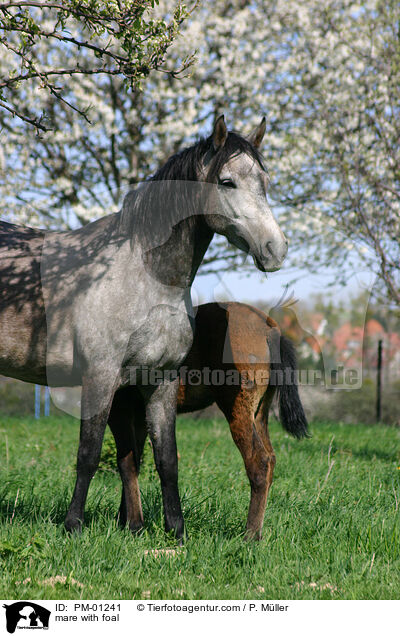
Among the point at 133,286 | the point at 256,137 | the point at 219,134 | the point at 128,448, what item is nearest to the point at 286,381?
the point at 128,448

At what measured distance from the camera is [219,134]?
369cm

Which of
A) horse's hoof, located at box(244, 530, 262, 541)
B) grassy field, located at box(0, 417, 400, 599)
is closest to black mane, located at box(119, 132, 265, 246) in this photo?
grassy field, located at box(0, 417, 400, 599)

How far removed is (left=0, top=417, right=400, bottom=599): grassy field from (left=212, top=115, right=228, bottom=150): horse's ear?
2588 millimetres

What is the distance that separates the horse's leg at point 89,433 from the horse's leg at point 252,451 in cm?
112

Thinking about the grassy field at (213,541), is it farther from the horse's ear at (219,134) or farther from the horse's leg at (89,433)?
the horse's ear at (219,134)

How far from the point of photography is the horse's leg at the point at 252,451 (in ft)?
14.3

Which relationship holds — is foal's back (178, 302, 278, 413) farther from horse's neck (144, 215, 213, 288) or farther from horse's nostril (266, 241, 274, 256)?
horse's nostril (266, 241, 274, 256)

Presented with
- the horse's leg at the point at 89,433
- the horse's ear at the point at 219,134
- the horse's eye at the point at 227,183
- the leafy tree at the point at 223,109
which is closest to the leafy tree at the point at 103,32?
the horse's ear at the point at 219,134

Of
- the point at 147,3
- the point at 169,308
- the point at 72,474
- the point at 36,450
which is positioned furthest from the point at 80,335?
the point at 36,450

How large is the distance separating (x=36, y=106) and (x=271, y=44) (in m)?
5.24

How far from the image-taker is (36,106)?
472 inches

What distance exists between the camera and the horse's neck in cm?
390

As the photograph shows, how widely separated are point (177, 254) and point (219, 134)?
81 centimetres
